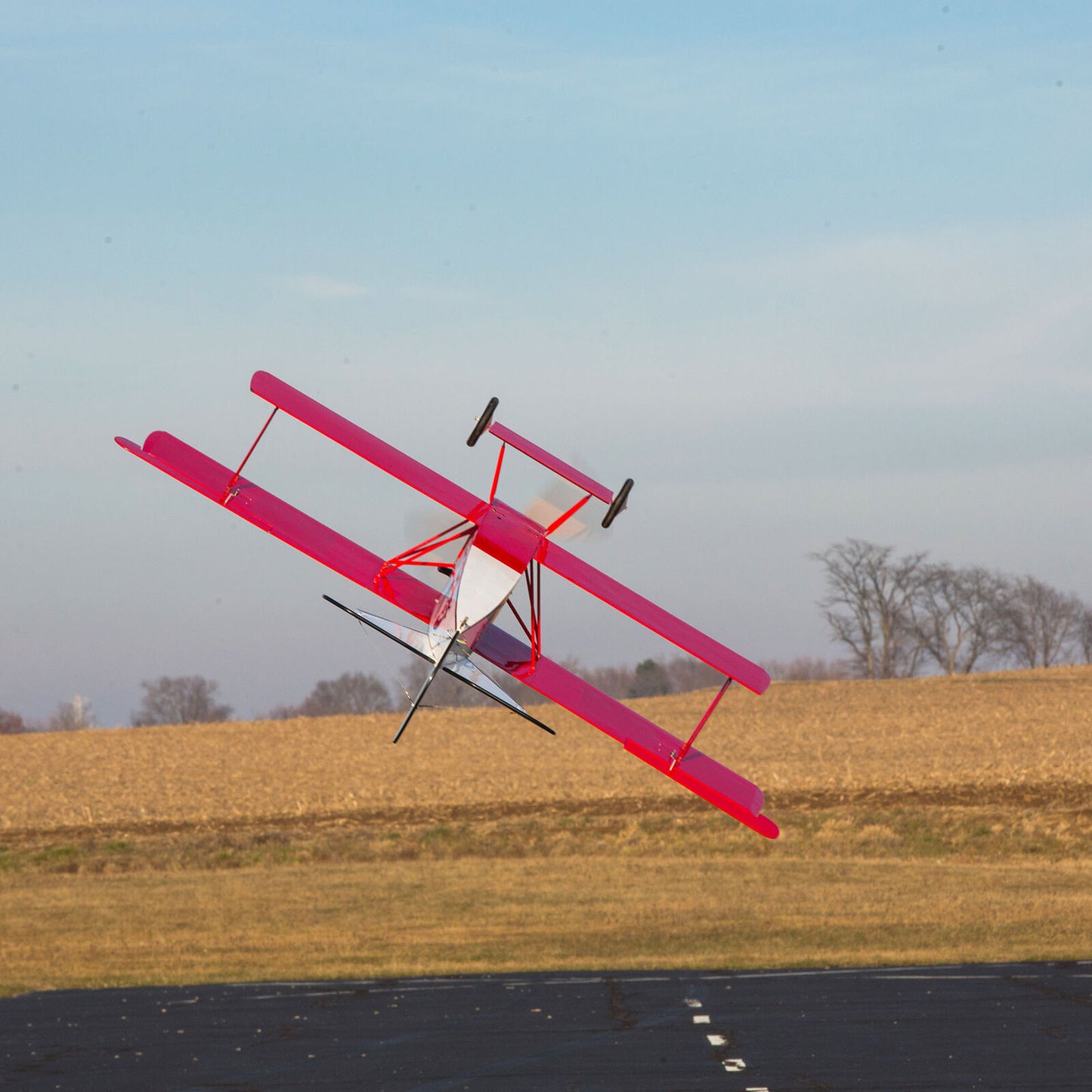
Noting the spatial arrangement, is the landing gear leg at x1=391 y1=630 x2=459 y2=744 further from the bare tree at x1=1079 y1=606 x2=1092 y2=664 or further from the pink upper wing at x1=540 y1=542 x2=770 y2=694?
the bare tree at x1=1079 y1=606 x2=1092 y2=664

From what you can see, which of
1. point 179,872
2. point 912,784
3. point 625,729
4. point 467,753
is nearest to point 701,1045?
point 625,729

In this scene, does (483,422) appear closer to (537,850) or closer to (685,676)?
(537,850)

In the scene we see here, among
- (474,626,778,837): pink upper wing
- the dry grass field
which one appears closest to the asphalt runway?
(474,626,778,837): pink upper wing

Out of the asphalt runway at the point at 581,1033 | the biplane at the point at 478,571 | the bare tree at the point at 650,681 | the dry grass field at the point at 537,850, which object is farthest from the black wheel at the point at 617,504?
the bare tree at the point at 650,681

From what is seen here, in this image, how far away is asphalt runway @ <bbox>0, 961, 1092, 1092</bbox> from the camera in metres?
15.7

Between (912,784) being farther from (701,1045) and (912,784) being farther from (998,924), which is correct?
(701,1045)

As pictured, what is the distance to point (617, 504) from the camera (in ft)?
47.0

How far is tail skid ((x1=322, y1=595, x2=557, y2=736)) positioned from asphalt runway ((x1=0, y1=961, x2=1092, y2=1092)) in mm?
4481

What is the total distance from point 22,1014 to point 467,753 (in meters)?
43.6

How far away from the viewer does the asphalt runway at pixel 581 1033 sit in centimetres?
1574

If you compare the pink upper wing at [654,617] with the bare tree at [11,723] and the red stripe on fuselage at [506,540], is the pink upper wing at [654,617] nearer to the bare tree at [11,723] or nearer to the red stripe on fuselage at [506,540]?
the red stripe on fuselage at [506,540]

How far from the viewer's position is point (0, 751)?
7600 centimetres

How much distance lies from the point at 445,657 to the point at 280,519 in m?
2.87

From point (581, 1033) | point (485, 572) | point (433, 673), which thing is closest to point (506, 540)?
point (485, 572)
